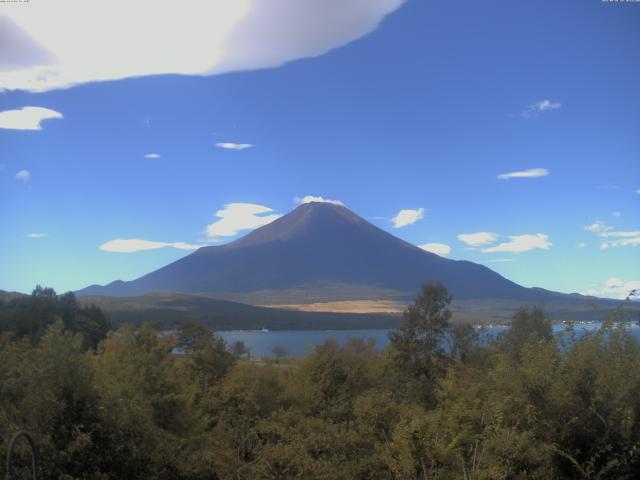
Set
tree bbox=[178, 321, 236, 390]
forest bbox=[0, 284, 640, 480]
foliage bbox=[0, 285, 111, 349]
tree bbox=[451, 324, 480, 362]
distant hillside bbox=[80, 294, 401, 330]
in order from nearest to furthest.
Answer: forest bbox=[0, 284, 640, 480] → tree bbox=[178, 321, 236, 390] → tree bbox=[451, 324, 480, 362] → foliage bbox=[0, 285, 111, 349] → distant hillside bbox=[80, 294, 401, 330]

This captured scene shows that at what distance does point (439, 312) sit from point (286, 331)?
359 feet

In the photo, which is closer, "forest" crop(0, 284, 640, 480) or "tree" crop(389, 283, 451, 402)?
"forest" crop(0, 284, 640, 480)

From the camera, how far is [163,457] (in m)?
9.99

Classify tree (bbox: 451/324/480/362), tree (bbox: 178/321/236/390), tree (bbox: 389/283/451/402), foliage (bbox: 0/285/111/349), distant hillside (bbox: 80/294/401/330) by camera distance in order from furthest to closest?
distant hillside (bbox: 80/294/401/330), foliage (bbox: 0/285/111/349), tree (bbox: 451/324/480/362), tree (bbox: 389/283/451/402), tree (bbox: 178/321/236/390)

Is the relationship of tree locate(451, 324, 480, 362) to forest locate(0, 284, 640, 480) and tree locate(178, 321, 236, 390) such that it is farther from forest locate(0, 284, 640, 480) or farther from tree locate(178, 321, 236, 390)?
→ forest locate(0, 284, 640, 480)

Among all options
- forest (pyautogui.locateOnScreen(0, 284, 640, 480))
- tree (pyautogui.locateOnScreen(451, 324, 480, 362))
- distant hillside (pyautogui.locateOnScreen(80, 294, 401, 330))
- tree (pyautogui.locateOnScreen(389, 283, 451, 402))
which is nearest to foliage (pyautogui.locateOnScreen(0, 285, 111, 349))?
tree (pyautogui.locateOnScreen(389, 283, 451, 402))

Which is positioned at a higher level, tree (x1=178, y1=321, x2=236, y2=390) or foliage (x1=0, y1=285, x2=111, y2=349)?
foliage (x1=0, y1=285, x2=111, y2=349)

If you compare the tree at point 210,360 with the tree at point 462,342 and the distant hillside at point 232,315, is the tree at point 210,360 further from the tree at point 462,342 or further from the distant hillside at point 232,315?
the distant hillside at point 232,315

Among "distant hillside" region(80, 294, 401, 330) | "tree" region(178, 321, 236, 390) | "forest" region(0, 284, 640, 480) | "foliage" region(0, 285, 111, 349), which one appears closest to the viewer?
"forest" region(0, 284, 640, 480)

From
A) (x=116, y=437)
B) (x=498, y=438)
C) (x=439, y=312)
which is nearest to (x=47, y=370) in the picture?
(x=116, y=437)

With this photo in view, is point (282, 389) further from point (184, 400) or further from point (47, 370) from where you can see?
point (47, 370)

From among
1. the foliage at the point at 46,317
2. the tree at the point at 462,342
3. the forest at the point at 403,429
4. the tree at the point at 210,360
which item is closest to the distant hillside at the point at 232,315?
the foliage at the point at 46,317

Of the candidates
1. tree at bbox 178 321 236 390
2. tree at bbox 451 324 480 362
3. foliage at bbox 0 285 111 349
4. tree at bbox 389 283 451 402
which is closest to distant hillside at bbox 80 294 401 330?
foliage at bbox 0 285 111 349

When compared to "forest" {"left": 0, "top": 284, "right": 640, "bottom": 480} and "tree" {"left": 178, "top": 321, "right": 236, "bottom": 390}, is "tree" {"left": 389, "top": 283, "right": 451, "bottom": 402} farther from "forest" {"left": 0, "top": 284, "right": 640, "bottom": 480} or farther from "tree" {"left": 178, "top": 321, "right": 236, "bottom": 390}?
"forest" {"left": 0, "top": 284, "right": 640, "bottom": 480}
